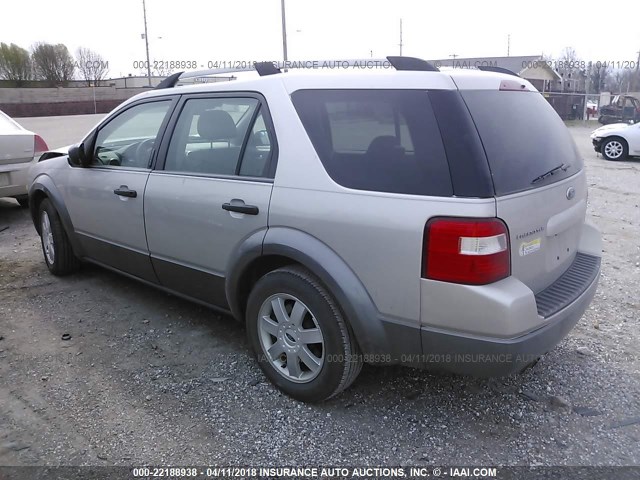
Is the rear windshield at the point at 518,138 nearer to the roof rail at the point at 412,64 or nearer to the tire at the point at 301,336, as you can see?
the roof rail at the point at 412,64

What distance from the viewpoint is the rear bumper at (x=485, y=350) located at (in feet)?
8.05

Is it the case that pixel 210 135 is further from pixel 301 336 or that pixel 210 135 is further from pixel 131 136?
pixel 301 336

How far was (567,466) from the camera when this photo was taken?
8.52 feet

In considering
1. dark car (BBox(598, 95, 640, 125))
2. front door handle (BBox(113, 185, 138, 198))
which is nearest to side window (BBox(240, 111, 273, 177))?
front door handle (BBox(113, 185, 138, 198))

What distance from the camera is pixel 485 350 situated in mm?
2461

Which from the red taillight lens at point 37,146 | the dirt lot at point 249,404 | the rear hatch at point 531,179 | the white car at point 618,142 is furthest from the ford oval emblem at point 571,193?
the white car at point 618,142

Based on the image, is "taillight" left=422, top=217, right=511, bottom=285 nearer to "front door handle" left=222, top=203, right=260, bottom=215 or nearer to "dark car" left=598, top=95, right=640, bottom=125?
"front door handle" left=222, top=203, right=260, bottom=215

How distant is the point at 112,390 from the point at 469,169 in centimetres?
240

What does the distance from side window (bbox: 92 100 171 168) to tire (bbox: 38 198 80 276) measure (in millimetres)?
911

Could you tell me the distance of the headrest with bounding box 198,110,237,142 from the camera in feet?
11.3

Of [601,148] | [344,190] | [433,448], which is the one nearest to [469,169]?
[344,190]

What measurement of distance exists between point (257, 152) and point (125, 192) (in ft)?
4.33

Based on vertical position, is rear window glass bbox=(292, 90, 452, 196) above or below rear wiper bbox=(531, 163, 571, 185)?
above

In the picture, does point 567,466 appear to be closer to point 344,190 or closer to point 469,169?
point 469,169
